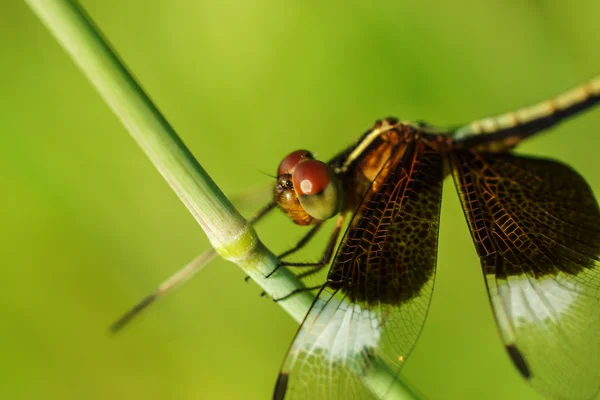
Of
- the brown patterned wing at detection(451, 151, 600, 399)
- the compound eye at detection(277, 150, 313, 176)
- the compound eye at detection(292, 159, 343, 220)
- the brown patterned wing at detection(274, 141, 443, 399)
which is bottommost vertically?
the brown patterned wing at detection(451, 151, 600, 399)

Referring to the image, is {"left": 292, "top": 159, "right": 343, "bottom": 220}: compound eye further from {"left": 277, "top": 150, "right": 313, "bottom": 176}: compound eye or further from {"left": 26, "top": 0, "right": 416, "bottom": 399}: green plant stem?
{"left": 26, "top": 0, "right": 416, "bottom": 399}: green plant stem

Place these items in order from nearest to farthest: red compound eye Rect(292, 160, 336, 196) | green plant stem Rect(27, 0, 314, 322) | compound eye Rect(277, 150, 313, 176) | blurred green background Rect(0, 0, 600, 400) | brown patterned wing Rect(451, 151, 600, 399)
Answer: green plant stem Rect(27, 0, 314, 322)
brown patterned wing Rect(451, 151, 600, 399)
red compound eye Rect(292, 160, 336, 196)
compound eye Rect(277, 150, 313, 176)
blurred green background Rect(0, 0, 600, 400)

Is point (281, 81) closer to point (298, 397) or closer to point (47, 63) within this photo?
point (47, 63)

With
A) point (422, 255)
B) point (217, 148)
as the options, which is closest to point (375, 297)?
point (422, 255)

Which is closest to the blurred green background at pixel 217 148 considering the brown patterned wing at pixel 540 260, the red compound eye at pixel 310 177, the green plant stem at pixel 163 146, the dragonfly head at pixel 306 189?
the brown patterned wing at pixel 540 260

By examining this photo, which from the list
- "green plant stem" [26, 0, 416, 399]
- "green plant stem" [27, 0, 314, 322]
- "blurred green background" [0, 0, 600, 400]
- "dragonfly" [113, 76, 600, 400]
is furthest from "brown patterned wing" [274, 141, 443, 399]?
"blurred green background" [0, 0, 600, 400]

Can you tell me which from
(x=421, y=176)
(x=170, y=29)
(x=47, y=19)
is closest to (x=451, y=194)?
(x=421, y=176)

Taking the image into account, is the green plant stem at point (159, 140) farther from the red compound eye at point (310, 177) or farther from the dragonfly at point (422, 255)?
the red compound eye at point (310, 177)
